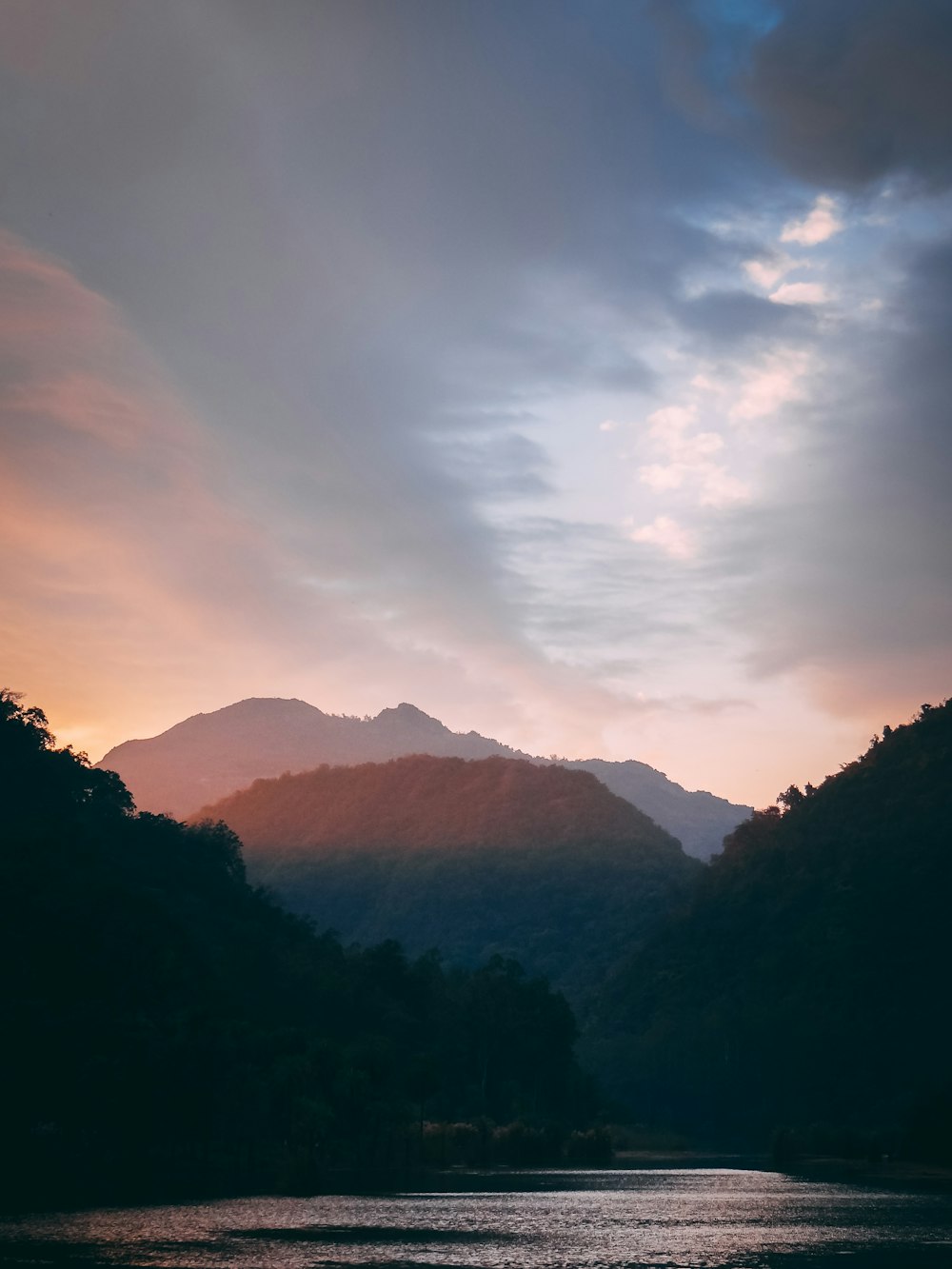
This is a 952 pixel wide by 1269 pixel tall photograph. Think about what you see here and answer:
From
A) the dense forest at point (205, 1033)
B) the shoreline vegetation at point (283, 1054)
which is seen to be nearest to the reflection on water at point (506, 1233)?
the shoreline vegetation at point (283, 1054)

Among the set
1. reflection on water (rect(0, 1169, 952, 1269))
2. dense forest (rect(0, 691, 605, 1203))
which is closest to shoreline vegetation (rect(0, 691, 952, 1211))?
dense forest (rect(0, 691, 605, 1203))

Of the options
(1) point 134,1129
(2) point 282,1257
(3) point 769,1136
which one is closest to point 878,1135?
(3) point 769,1136

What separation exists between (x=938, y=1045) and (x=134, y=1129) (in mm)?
126976

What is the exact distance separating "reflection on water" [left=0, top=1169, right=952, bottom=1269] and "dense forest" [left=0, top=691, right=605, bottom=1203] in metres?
13.1

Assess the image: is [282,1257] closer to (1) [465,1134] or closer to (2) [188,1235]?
(2) [188,1235]

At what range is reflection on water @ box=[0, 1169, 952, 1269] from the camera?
2056 inches

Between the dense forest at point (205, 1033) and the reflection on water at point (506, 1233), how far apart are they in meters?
13.1

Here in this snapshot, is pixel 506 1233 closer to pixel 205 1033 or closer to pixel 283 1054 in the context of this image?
pixel 205 1033

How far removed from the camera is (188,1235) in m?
58.4

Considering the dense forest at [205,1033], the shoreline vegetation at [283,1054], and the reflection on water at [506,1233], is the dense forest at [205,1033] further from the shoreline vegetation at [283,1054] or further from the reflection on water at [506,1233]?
the reflection on water at [506,1233]

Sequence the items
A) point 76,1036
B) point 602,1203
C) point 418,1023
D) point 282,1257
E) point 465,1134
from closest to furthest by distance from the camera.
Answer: point 282,1257 < point 602,1203 < point 76,1036 < point 465,1134 < point 418,1023

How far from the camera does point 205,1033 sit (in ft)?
324

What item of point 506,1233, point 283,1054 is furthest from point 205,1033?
point 506,1233

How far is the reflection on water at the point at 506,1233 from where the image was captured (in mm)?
52219
